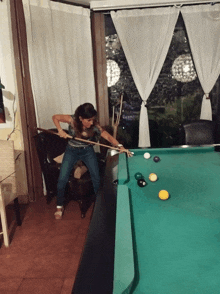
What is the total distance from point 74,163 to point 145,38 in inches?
86.3

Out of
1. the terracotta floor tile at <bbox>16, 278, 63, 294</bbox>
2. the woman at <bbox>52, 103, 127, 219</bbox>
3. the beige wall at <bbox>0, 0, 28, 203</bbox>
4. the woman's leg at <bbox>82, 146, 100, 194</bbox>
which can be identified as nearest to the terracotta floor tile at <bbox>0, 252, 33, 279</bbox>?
the terracotta floor tile at <bbox>16, 278, 63, 294</bbox>

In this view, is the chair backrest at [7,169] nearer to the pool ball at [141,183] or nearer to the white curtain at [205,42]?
the pool ball at [141,183]

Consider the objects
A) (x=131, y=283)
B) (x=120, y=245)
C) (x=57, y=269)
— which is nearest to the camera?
(x=131, y=283)

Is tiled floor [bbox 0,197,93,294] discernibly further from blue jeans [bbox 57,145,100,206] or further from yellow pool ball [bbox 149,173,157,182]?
yellow pool ball [bbox 149,173,157,182]

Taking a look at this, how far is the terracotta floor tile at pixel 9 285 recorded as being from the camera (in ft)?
6.38

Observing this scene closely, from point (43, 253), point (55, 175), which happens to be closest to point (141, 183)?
point (43, 253)

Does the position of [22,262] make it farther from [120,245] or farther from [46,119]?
[46,119]

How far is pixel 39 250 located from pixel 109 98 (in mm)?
2541

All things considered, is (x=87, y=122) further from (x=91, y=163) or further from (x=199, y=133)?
(x=199, y=133)

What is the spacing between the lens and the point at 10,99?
324cm

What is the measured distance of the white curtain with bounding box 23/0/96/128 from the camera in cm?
337

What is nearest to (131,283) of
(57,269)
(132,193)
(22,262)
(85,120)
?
(132,193)

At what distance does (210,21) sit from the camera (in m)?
3.76

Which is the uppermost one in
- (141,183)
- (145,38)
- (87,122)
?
(145,38)
